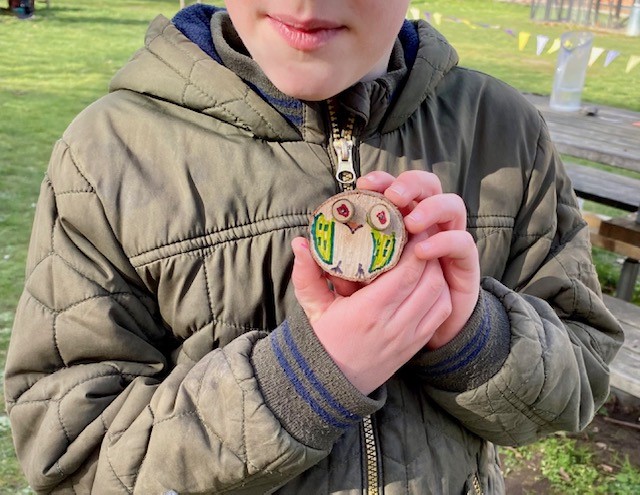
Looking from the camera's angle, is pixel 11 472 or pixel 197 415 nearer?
pixel 197 415

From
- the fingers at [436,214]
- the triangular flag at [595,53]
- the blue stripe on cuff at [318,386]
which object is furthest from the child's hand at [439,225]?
the triangular flag at [595,53]

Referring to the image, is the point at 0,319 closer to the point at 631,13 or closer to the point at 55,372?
the point at 55,372

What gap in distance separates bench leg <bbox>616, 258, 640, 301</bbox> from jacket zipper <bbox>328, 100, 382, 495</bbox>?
3.56m

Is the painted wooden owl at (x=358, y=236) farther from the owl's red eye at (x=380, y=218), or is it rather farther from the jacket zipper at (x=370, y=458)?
the jacket zipper at (x=370, y=458)

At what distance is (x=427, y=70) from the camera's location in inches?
56.5

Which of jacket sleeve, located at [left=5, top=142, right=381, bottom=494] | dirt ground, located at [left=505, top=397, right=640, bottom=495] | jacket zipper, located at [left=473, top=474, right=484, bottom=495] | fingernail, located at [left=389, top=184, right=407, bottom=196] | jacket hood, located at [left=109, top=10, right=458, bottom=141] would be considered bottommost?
dirt ground, located at [left=505, top=397, right=640, bottom=495]

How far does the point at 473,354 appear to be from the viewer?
1.20 metres

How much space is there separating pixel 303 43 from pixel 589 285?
815 mm

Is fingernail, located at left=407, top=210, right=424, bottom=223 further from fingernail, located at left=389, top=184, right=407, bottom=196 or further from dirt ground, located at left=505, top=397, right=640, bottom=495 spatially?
dirt ground, located at left=505, top=397, right=640, bottom=495

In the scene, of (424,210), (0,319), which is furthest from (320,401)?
(0,319)

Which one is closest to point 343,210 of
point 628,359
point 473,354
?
point 473,354

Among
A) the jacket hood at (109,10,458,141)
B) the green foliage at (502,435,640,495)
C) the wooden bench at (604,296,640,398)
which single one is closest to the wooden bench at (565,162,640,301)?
the wooden bench at (604,296,640,398)

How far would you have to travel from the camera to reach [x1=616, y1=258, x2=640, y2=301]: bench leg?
14.3ft

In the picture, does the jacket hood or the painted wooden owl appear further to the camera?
the jacket hood
